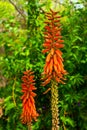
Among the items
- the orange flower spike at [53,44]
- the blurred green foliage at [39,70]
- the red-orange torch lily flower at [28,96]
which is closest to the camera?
the orange flower spike at [53,44]

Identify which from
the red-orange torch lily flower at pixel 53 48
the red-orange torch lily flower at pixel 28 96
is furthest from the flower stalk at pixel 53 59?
the red-orange torch lily flower at pixel 28 96

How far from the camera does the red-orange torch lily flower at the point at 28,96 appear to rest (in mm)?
3816

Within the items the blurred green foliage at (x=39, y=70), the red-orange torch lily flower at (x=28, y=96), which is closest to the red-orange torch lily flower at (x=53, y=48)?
the red-orange torch lily flower at (x=28, y=96)

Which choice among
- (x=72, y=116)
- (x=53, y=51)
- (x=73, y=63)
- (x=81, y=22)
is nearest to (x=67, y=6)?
(x=81, y=22)

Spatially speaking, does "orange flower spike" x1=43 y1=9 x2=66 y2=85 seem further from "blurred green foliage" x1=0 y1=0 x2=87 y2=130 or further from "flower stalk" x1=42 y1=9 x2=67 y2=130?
"blurred green foliage" x1=0 y1=0 x2=87 y2=130

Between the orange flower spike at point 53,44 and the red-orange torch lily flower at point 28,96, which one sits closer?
the orange flower spike at point 53,44

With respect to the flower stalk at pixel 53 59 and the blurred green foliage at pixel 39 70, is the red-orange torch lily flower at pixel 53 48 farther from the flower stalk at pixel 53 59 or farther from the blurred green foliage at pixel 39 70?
the blurred green foliage at pixel 39 70

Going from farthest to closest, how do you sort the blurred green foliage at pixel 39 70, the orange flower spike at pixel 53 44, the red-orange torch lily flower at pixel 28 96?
1. the blurred green foliage at pixel 39 70
2. the red-orange torch lily flower at pixel 28 96
3. the orange flower spike at pixel 53 44

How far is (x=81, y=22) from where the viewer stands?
6.43m

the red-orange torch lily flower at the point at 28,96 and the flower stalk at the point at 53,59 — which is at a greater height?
the flower stalk at the point at 53,59

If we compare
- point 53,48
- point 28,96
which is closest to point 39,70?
point 28,96

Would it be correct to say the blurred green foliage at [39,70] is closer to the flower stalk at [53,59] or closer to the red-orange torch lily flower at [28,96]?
the red-orange torch lily flower at [28,96]

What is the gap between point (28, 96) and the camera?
3910mm

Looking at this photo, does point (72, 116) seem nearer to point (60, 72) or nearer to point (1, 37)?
point (1, 37)
